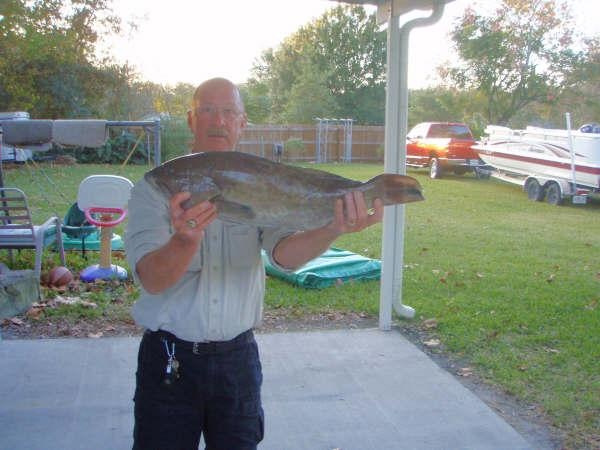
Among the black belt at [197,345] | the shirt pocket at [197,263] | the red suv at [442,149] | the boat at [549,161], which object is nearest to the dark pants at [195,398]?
the black belt at [197,345]

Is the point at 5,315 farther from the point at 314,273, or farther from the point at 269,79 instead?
the point at 269,79

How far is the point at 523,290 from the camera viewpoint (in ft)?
25.1

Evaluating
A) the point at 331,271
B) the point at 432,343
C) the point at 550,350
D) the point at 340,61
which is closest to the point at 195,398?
the point at 432,343

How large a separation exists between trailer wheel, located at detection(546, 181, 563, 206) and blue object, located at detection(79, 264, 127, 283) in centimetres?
1261

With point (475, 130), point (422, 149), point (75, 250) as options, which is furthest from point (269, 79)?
point (75, 250)

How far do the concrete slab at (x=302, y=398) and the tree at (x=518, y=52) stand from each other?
25261 mm

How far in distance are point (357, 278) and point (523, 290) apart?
1954 mm

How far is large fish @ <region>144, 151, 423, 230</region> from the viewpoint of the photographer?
75.9 inches

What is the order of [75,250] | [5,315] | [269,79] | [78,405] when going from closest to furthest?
[78,405] < [5,315] < [75,250] < [269,79]

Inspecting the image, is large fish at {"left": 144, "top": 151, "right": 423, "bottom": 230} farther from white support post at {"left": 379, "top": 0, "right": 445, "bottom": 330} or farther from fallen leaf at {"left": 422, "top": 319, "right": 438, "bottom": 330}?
fallen leaf at {"left": 422, "top": 319, "right": 438, "bottom": 330}

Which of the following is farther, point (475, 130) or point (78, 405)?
point (475, 130)

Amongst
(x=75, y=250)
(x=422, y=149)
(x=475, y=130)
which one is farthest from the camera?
(x=475, y=130)

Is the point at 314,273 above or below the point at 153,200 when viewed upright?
below

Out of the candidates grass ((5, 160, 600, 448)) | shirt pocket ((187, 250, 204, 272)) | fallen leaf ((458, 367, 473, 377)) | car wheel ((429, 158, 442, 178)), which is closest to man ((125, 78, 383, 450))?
shirt pocket ((187, 250, 204, 272))
